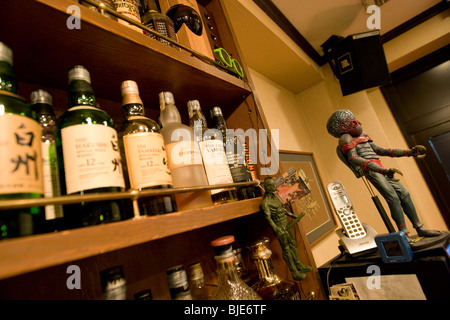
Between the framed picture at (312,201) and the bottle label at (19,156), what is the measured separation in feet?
4.46

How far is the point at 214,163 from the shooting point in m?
0.59

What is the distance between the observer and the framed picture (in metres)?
1.65

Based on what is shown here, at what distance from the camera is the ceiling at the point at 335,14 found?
1.66 meters

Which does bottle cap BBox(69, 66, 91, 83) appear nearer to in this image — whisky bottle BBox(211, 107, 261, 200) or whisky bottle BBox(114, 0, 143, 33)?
whisky bottle BBox(114, 0, 143, 33)

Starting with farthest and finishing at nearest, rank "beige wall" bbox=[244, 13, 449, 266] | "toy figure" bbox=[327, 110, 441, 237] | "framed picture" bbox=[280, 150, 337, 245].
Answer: "beige wall" bbox=[244, 13, 449, 266]
"framed picture" bbox=[280, 150, 337, 245]
"toy figure" bbox=[327, 110, 441, 237]

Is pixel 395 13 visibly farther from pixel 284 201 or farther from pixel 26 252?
pixel 26 252

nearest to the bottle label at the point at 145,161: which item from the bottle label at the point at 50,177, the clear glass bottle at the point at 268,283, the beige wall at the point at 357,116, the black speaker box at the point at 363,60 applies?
the bottle label at the point at 50,177

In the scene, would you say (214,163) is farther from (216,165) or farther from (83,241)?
(83,241)

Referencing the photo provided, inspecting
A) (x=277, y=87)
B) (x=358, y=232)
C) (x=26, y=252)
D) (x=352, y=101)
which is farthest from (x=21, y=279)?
(x=352, y=101)

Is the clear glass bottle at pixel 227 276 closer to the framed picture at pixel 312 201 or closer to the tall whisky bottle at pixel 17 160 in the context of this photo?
the tall whisky bottle at pixel 17 160

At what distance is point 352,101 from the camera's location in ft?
7.18

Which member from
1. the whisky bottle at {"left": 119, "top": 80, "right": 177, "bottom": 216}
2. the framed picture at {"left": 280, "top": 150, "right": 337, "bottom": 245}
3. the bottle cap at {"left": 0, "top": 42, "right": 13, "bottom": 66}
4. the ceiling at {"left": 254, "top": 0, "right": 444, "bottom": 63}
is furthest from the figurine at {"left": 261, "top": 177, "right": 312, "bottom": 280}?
the ceiling at {"left": 254, "top": 0, "right": 444, "bottom": 63}

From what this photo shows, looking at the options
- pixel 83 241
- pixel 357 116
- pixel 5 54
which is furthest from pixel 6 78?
pixel 357 116

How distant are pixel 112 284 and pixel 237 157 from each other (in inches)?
17.4
